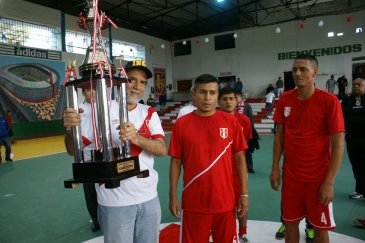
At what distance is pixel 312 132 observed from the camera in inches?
88.0

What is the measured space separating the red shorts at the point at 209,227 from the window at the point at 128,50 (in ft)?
56.1

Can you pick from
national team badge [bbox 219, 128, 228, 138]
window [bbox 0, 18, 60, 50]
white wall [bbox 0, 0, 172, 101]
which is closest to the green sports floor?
national team badge [bbox 219, 128, 228, 138]

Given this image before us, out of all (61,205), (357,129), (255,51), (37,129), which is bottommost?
(61,205)

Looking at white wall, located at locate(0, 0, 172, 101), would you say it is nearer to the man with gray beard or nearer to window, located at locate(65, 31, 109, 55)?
window, located at locate(65, 31, 109, 55)

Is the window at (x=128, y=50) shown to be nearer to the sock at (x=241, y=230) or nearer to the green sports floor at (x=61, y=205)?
the green sports floor at (x=61, y=205)

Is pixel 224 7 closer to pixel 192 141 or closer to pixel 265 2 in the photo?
pixel 265 2

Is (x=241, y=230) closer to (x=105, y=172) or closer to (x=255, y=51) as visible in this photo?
(x=105, y=172)

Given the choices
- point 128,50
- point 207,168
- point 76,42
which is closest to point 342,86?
point 128,50

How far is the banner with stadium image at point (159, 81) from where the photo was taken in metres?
22.1

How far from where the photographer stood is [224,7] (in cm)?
1797

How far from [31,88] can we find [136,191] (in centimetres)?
1424

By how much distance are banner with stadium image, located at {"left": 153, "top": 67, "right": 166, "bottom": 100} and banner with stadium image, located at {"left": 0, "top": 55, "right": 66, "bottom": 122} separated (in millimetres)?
8094

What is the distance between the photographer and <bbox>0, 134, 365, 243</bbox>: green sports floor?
3.31 metres

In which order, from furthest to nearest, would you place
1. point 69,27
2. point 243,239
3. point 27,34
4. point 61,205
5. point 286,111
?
point 69,27 → point 27,34 → point 61,205 → point 243,239 → point 286,111
